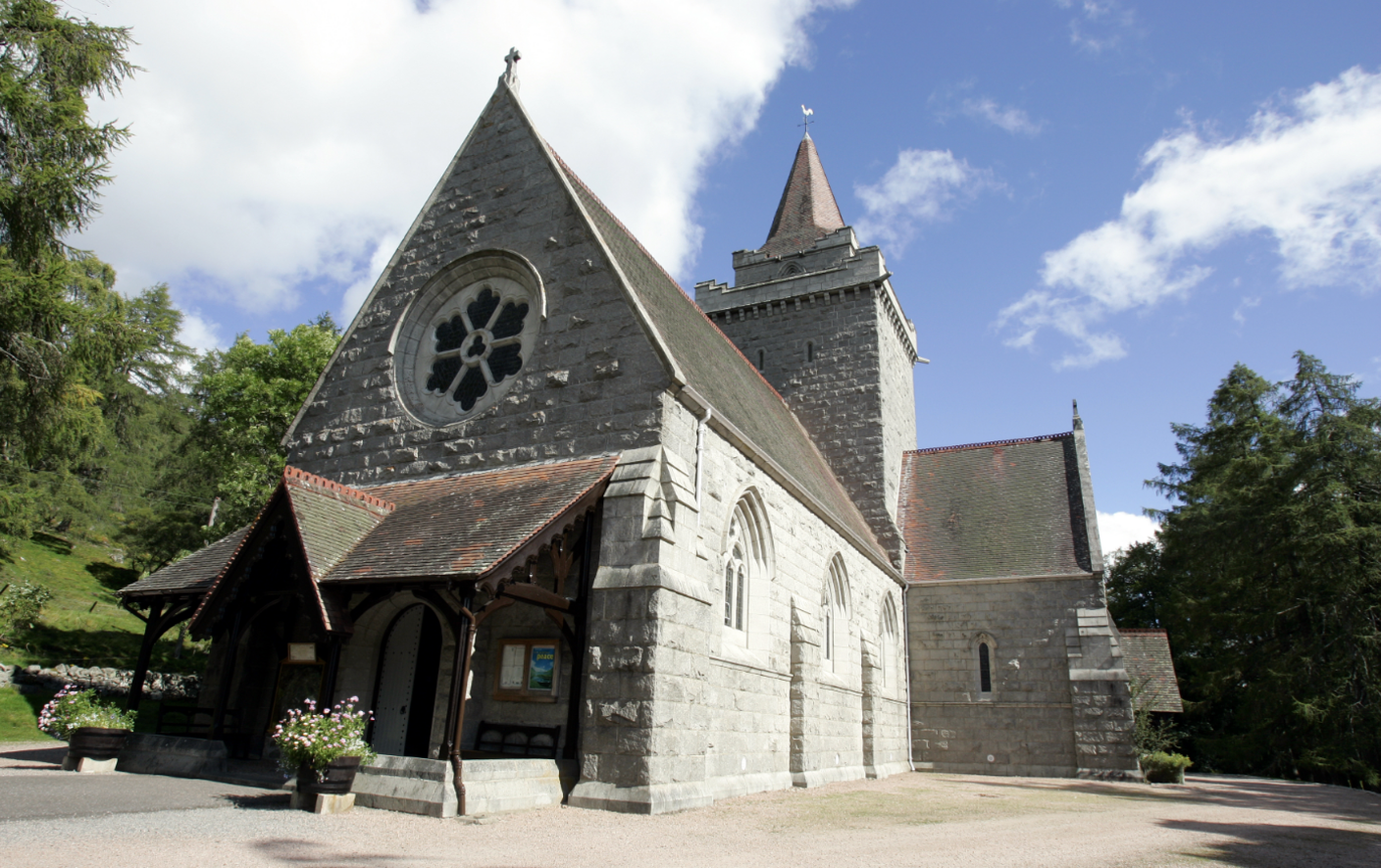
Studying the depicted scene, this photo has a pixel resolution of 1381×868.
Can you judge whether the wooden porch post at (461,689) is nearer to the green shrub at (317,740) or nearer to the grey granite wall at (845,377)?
the green shrub at (317,740)

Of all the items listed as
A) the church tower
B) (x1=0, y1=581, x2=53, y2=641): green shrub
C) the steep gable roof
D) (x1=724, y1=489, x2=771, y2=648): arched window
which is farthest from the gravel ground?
the church tower

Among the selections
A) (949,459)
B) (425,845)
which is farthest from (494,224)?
(949,459)

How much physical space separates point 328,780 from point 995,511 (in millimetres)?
18948

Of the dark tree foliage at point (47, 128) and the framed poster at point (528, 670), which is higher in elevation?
the dark tree foliage at point (47, 128)

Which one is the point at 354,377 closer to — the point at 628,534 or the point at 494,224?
the point at 494,224

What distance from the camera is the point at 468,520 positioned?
32.4 ft

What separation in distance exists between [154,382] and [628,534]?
35.7 metres

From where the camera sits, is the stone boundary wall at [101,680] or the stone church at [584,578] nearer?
the stone church at [584,578]

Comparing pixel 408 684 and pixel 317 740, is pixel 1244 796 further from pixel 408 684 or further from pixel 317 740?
pixel 317 740

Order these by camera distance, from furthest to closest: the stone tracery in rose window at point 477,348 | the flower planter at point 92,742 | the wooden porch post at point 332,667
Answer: the stone tracery in rose window at point 477,348
the flower planter at point 92,742
the wooden porch post at point 332,667

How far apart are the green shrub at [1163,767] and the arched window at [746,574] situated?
12.6 metres

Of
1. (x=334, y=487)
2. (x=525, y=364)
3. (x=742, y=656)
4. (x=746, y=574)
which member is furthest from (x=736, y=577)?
(x=334, y=487)

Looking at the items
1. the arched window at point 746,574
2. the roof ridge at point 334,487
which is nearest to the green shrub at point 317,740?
the roof ridge at point 334,487

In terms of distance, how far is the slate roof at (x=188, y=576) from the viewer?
35.2 ft
